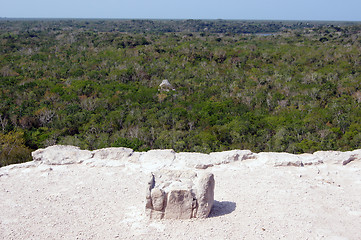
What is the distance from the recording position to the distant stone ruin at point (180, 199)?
8.80 metres

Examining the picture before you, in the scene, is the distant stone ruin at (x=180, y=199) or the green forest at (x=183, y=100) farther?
the green forest at (x=183, y=100)

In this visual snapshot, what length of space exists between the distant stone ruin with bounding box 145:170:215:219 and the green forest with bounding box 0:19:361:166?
8.00 metres

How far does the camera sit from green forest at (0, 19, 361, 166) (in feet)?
64.4

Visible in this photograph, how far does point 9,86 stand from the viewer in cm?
3119

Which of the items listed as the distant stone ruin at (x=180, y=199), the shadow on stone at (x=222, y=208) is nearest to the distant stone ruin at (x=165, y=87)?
the shadow on stone at (x=222, y=208)

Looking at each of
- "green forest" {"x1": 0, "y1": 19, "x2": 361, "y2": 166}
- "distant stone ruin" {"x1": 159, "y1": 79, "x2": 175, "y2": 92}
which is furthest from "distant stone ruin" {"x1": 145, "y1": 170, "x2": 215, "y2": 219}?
"distant stone ruin" {"x1": 159, "y1": 79, "x2": 175, "y2": 92}

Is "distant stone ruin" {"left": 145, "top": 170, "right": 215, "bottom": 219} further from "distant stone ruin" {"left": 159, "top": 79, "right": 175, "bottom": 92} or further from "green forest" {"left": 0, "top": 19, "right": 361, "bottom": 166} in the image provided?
"distant stone ruin" {"left": 159, "top": 79, "right": 175, "bottom": 92}

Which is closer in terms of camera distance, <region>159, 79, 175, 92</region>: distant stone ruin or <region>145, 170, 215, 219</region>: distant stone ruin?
<region>145, 170, 215, 219</region>: distant stone ruin

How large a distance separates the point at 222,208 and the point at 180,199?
166 centimetres

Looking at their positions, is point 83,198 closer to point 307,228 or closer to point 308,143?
point 307,228

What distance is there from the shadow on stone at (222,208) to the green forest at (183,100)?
766 cm

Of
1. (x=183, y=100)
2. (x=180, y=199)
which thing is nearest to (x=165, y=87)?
(x=183, y=100)

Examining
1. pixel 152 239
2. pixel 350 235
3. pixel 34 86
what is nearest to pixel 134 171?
pixel 152 239

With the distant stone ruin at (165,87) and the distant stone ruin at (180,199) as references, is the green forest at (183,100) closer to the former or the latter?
the distant stone ruin at (165,87)
